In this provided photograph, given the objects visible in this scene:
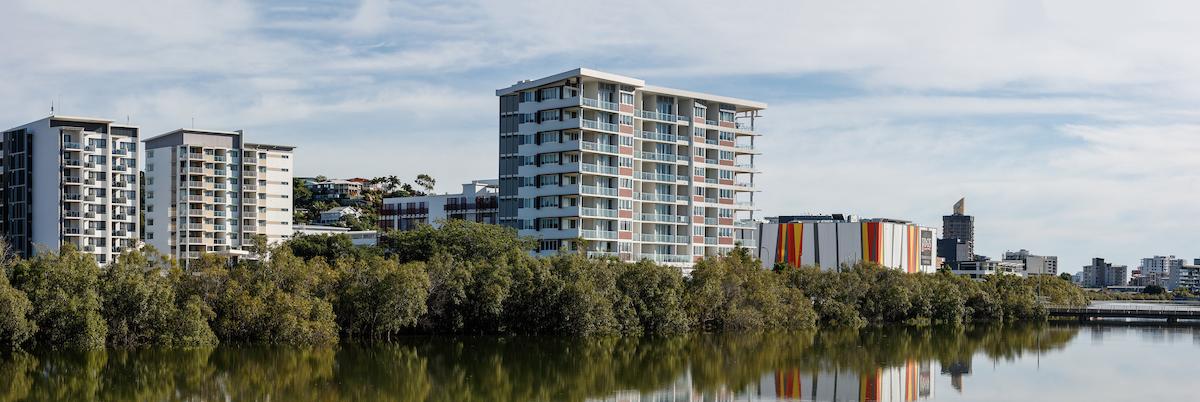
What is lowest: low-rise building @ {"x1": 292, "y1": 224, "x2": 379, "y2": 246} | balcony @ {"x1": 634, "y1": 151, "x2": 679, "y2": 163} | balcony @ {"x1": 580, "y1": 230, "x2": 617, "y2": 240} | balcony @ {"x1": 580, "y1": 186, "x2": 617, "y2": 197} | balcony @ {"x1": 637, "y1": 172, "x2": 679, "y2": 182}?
low-rise building @ {"x1": 292, "y1": 224, "x2": 379, "y2": 246}

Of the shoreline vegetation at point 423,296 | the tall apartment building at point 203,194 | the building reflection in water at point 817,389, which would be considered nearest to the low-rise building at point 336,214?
the tall apartment building at point 203,194

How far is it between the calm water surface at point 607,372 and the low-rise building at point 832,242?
8379 centimetres

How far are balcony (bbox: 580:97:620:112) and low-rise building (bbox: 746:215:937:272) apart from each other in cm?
6073

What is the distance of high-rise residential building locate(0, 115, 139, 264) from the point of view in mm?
116812

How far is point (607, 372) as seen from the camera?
5741cm

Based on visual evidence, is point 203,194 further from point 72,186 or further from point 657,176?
point 657,176

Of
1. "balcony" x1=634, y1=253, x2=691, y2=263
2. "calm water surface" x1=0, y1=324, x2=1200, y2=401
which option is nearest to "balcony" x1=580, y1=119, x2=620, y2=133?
"balcony" x1=634, y1=253, x2=691, y2=263

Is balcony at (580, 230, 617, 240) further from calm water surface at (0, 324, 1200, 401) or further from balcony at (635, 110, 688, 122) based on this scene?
calm water surface at (0, 324, 1200, 401)

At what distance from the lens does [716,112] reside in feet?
Answer: 392

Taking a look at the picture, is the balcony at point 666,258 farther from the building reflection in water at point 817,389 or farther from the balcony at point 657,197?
the building reflection in water at point 817,389

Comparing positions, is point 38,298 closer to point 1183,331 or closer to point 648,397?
point 648,397

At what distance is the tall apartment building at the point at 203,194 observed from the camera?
426 ft

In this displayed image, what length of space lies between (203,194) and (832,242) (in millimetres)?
79177

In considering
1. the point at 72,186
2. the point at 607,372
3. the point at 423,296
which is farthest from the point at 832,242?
the point at 607,372
